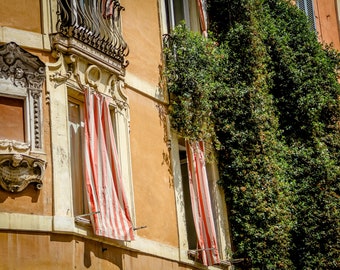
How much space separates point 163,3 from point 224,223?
5.42 metres

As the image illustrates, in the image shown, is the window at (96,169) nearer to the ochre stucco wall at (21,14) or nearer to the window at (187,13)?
the ochre stucco wall at (21,14)

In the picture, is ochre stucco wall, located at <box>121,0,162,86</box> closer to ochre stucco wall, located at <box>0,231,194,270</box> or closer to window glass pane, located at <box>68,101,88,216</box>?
window glass pane, located at <box>68,101,88,216</box>

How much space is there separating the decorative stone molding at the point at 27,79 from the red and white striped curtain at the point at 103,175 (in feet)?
3.84

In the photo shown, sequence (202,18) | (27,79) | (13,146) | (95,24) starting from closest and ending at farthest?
(13,146)
(27,79)
(95,24)
(202,18)

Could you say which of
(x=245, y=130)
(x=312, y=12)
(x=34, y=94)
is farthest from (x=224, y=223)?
(x=312, y=12)

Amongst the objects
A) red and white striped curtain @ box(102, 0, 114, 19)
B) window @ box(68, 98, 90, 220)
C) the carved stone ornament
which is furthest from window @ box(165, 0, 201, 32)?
the carved stone ornament

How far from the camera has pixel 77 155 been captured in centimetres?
1973

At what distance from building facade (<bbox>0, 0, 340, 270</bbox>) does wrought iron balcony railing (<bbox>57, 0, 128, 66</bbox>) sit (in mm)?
27

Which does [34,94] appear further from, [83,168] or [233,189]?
[233,189]

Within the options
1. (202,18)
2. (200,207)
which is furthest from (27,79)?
(202,18)

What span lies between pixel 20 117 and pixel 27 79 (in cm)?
77

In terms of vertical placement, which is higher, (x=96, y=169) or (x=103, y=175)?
(x=96, y=169)

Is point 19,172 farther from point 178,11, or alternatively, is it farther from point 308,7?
point 308,7

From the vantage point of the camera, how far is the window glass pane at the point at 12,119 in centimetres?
1838
